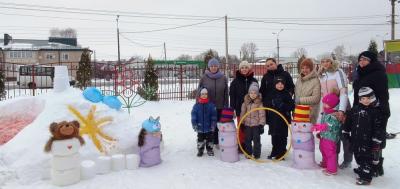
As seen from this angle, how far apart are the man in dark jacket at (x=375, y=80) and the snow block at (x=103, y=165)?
369 centimetres

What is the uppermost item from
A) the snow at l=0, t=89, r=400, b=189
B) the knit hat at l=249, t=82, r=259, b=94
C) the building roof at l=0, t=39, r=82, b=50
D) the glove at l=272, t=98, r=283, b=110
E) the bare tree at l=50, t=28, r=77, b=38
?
the bare tree at l=50, t=28, r=77, b=38

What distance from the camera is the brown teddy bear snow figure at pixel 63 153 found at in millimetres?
4859

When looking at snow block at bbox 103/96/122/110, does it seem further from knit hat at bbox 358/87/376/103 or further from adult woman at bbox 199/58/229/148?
knit hat at bbox 358/87/376/103

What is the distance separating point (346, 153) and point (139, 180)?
3.10m

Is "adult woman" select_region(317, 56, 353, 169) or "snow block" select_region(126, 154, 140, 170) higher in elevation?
"adult woman" select_region(317, 56, 353, 169)

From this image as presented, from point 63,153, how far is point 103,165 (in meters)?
0.71

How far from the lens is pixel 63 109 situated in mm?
5906

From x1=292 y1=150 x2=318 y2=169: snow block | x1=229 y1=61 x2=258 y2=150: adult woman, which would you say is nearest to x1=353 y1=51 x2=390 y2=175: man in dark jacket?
x1=292 y1=150 x2=318 y2=169: snow block

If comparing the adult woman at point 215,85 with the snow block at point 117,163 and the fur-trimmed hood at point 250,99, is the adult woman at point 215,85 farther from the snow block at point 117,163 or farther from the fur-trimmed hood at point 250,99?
the snow block at point 117,163

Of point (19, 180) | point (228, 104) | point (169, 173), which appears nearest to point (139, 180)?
point (169, 173)

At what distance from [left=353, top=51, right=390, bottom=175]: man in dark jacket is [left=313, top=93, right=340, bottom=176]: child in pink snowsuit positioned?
352 mm

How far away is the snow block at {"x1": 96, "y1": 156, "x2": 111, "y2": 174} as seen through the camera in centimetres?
536

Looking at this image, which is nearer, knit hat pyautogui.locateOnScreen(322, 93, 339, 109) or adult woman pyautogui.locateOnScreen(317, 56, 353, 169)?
knit hat pyautogui.locateOnScreen(322, 93, 339, 109)

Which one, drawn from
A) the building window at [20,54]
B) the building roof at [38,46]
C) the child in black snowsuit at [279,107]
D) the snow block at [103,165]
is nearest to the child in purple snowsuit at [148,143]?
the snow block at [103,165]
